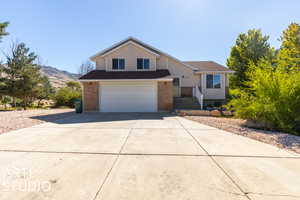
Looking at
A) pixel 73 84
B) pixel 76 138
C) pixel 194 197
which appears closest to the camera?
pixel 194 197

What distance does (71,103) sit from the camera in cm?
1812

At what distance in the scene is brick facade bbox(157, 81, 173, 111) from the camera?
11883 millimetres

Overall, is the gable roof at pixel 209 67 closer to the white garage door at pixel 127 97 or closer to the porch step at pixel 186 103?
the porch step at pixel 186 103

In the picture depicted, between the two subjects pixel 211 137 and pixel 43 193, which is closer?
pixel 43 193

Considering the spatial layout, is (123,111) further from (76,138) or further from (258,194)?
(258,194)

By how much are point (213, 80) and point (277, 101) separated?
9207 mm

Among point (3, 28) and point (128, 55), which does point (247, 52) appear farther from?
point (3, 28)

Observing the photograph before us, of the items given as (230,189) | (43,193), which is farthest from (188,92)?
(43,193)

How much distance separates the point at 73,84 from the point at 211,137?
35.9 m

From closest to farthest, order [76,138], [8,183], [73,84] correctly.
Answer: [8,183]
[76,138]
[73,84]

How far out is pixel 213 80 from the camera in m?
14.7

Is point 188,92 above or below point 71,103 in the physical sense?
above

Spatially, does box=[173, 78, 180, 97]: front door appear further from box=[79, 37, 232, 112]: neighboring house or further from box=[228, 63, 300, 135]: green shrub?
box=[228, 63, 300, 135]: green shrub

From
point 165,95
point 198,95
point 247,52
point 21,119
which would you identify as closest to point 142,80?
point 165,95
